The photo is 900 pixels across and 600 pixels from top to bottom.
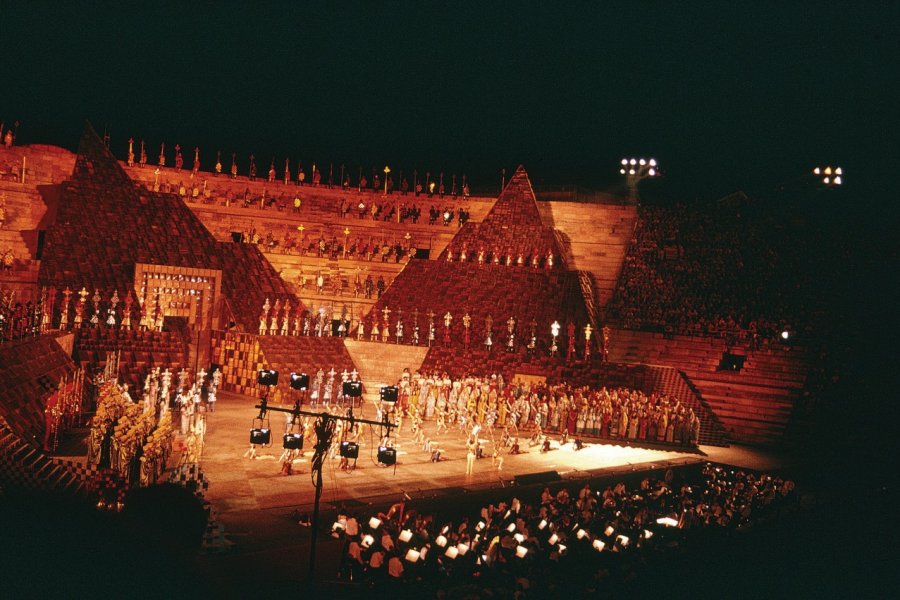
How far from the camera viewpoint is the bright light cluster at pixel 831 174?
36000 mm

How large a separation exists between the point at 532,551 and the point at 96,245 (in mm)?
20551

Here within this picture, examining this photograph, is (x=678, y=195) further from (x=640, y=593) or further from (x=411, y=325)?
(x=640, y=593)

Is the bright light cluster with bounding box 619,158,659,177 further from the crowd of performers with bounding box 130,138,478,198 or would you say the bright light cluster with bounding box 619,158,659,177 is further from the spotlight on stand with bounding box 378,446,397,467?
the spotlight on stand with bounding box 378,446,397,467

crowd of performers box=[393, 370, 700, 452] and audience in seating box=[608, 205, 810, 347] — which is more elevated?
audience in seating box=[608, 205, 810, 347]

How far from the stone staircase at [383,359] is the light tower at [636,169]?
1463 cm

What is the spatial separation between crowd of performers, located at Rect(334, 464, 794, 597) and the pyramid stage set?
0.14 ft

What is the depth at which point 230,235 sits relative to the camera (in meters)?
34.6

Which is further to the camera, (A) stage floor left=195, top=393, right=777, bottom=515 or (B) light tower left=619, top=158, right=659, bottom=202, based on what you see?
(B) light tower left=619, top=158, right=659, bottom=202

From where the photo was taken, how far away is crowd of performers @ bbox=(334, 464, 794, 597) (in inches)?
421

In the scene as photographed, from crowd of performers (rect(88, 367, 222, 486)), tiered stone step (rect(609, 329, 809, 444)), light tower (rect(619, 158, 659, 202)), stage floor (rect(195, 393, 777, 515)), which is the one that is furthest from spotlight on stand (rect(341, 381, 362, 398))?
light tower (rect(619, 158, 659, 202))

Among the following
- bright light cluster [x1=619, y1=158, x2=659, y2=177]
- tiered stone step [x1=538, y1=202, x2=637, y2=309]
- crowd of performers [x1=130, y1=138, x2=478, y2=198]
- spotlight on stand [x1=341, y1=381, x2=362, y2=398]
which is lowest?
spotlight on stand [x1=341, y1=381, x2=362, y2=398]

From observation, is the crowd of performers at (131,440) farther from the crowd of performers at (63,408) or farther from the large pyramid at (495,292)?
the large pyramid at (495,292)

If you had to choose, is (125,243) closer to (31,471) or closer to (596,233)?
(31,471)

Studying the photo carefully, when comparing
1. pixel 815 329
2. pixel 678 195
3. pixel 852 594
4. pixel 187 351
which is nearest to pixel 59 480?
pixel 852 594
